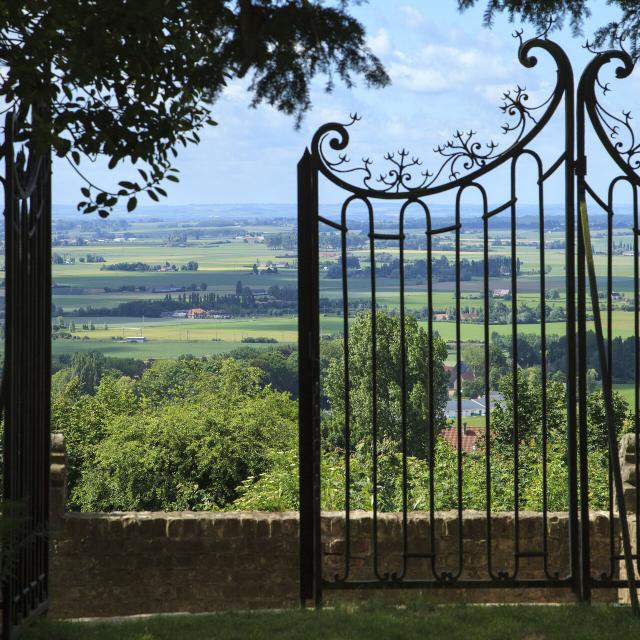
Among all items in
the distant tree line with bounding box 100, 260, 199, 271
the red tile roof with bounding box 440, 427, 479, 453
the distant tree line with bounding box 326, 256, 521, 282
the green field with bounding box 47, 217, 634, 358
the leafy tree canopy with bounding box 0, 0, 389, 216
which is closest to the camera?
the leafy tree canopy with bounding box 0, 0, 389, 216

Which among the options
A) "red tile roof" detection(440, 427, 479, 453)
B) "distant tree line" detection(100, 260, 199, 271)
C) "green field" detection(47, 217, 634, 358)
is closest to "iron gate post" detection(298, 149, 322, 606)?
"red tile roof" detection(440, 427, 479, 453)

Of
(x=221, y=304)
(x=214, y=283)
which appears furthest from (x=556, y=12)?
(x=214, y=283)

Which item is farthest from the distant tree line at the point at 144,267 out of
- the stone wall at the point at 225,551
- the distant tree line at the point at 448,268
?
the stone wall at the point at 225,551

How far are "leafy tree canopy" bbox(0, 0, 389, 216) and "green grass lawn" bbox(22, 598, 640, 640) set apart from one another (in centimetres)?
181

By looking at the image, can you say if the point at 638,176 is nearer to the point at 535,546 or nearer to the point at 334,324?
the point at 535,546

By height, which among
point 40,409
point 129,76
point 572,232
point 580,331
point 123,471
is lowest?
point 123,471

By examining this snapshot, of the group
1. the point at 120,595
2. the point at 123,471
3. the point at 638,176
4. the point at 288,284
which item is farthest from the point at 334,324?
the point at 638,176

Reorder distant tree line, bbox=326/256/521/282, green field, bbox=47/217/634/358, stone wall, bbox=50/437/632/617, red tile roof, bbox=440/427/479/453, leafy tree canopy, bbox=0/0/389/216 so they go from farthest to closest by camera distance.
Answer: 1. green field, bbox=47/217/634/358
2. distant tree line, bbox=326/256/521/282
3. red tile roof, bbox=440/427/479/453
4. stone wall, bbox=50/437/632/617
5. leafy tree canopy, bbox=0/0/389/216

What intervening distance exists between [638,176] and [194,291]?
144 ft

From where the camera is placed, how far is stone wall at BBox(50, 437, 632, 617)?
7.42 metres

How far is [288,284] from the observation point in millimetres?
50156

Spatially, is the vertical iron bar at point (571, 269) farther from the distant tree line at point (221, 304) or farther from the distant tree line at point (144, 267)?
the distant tree line at point (144, 267)

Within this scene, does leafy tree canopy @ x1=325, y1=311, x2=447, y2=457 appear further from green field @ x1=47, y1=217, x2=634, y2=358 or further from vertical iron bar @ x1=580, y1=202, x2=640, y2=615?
vertical iron bar @ x1=580, y1=202, x2=640, y2=615

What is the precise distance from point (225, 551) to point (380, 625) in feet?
11.0
